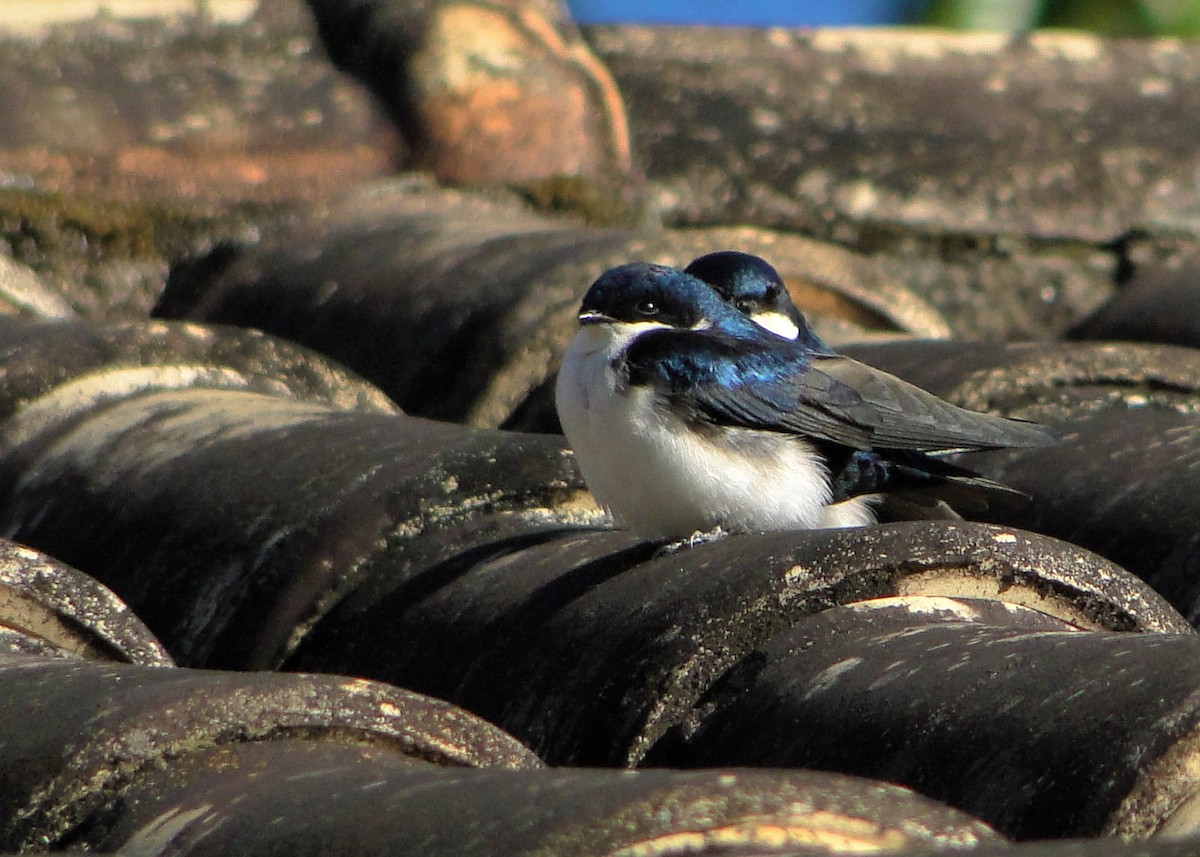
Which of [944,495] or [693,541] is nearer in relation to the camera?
[693,541]

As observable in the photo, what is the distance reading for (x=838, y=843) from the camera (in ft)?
5.95

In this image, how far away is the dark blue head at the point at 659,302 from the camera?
3.82 meters

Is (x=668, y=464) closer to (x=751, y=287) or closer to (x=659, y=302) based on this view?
(x=659, y=302)

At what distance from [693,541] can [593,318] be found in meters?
0.60

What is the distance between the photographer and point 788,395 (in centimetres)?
379

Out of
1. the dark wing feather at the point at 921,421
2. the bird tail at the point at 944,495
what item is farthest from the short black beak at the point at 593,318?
the bird tail at the point at 944,495

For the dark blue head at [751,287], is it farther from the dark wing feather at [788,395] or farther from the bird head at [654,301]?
the dark wing feather at [788,395]

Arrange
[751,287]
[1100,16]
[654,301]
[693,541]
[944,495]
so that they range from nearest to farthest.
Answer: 1. [693,541]
2. [944,495]
3. [654,301]
4. [751,287]
5. [1100,16]

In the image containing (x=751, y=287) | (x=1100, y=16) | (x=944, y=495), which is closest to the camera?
(x=944, y=495)

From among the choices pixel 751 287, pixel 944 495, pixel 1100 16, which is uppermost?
pixel 751 287

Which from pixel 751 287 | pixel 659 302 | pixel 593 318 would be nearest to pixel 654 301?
pixel 659 302

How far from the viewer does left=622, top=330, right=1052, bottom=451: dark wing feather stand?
3695 millimetres

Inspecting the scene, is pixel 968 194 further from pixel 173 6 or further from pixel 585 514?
pixel 585 514

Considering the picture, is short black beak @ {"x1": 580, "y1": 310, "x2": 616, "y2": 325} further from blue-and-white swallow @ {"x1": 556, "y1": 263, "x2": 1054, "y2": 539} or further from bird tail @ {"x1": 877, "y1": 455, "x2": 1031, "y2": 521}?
bird tail @ {"x1": 877, "y1": 455, "x2": 1031, "y2": 521}
